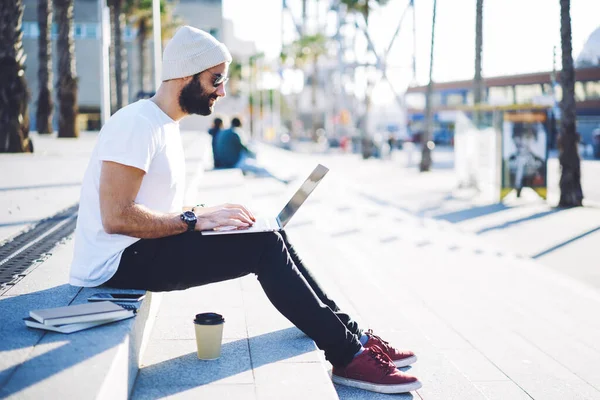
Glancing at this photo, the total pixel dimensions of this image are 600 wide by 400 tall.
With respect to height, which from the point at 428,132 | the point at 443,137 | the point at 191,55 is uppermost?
the point at 191,55

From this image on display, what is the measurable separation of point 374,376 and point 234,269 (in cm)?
84

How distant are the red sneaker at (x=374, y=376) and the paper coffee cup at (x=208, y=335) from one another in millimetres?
638

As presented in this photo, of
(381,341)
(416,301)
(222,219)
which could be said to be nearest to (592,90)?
(416,301)

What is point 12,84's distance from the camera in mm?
16406

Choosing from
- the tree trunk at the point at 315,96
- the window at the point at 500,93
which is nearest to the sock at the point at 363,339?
the window at the point at 500,93

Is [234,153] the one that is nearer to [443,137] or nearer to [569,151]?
[569,151]

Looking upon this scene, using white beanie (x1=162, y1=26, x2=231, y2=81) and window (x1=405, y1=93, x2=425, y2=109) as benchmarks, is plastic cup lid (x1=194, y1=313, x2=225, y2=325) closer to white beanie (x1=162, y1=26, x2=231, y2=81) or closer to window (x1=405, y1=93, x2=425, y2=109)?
white beanie (x1=162, y1=26, x2=231, y2=81)

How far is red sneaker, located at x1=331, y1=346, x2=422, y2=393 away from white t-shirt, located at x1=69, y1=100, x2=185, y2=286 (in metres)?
1.14

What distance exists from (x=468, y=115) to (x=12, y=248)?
50.4 feet

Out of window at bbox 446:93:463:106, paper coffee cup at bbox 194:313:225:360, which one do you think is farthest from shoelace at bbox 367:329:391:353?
window at bbox 446:93:463:106

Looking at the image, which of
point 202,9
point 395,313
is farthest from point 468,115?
point 202,9

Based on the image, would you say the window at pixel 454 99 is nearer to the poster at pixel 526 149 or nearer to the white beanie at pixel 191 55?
the poster at pixel 526 149

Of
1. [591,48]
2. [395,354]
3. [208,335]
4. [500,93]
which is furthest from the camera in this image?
[500,93]

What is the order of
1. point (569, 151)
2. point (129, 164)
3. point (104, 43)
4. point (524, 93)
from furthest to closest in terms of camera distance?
1. point (524, 93)
2. point (569, 151)
3. point (104, 43)
4. point (129, 164)
